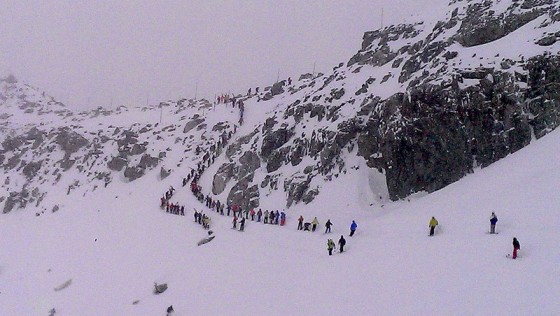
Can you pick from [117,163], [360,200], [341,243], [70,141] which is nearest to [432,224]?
[341,243]

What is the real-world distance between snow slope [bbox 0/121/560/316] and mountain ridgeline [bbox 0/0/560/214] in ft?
7.29

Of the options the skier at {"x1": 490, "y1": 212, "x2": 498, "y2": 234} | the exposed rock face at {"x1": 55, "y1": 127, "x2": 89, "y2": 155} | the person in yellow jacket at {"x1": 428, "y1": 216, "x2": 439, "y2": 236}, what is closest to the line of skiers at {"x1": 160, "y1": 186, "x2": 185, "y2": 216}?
the person in yellow jacket at {"x1": 428, "y1": 216, "x2": 439, "y2": 236}

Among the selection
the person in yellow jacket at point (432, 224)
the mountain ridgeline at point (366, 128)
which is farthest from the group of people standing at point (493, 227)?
the mountain ridgeline at point (366, 128)

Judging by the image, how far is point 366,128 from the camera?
35.9 m

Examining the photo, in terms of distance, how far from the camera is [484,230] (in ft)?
66.9

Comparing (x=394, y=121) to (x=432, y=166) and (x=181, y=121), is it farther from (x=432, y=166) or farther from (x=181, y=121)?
→ (x=181, y=121)

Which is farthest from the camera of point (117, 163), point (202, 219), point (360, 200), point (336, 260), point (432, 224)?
Answer: point (117, 163)

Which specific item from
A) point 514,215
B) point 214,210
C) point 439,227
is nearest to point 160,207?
point 214,210

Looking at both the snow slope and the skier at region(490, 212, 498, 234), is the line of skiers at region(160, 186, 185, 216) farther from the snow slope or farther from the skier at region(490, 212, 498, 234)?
the skier at region(490, 212, 498, 234)

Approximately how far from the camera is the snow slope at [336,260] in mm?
16500

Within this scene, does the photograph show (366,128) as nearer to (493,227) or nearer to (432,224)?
(432,224)

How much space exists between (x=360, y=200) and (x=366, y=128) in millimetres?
6480

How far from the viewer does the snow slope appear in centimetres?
1650

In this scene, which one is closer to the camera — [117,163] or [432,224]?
[432,224]
